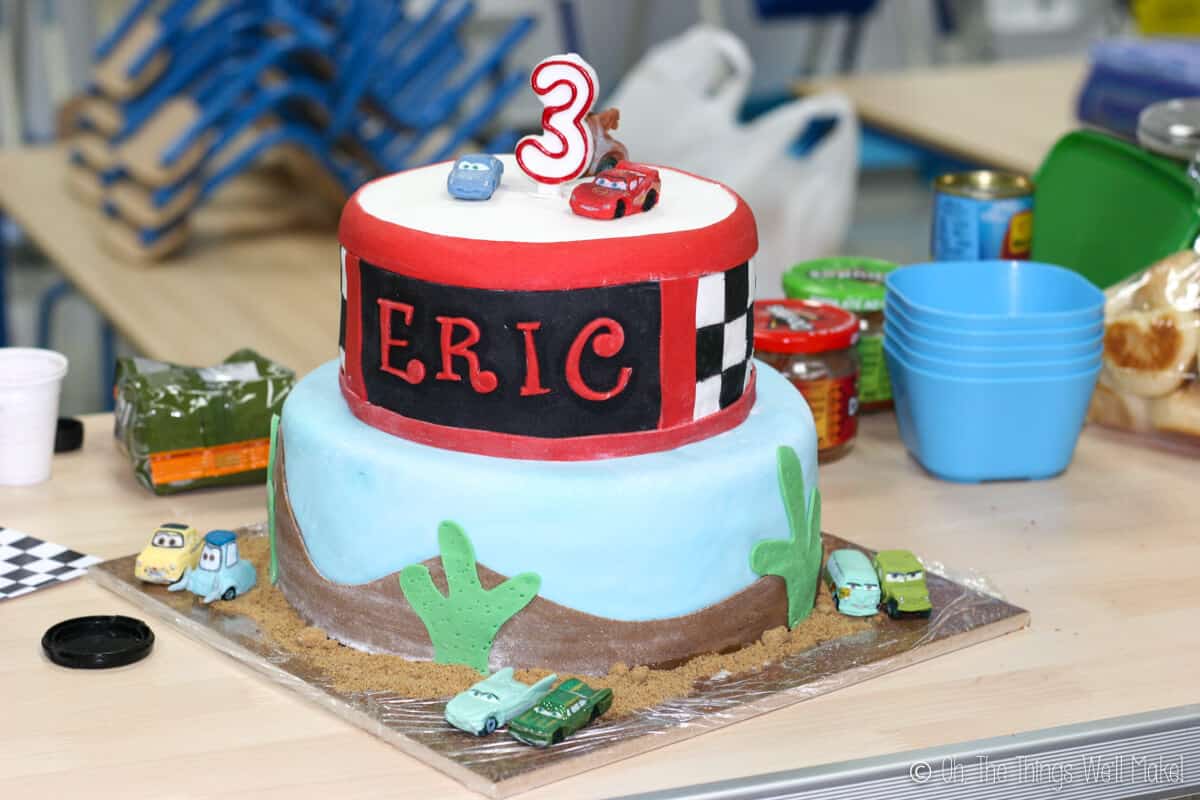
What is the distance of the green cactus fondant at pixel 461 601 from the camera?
111 centimetres

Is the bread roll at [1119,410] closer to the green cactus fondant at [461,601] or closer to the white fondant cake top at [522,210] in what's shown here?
the white fondant cake top at [522,210]

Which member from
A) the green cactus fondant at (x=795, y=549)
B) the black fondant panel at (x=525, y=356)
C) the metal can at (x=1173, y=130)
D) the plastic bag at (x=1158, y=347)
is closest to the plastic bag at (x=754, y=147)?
the metal can at (x=1173, y=130)

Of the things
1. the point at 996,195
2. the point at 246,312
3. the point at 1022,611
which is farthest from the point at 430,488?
the point at 246,312

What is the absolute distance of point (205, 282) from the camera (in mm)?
2631

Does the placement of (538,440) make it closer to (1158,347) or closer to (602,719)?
(602,719)

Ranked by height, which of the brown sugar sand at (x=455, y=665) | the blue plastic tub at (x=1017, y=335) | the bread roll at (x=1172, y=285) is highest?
the bread roll at (x=1172, y=285)

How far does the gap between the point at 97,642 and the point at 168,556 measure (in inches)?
3.7

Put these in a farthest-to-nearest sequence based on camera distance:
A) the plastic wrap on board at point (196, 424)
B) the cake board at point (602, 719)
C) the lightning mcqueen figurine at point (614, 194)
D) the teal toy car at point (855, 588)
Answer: the plastic wrap on board at point (196, 424) → the teal toy car at point (855, 588) → the lightning mcqueen figurine at point (614, 194) → the cake board at point (602, 719)

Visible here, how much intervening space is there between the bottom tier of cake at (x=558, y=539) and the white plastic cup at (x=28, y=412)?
38 cm

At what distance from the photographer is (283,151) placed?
3.08 meters

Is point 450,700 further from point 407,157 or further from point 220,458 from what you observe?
point 407,157

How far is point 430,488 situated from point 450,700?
0.48 feet

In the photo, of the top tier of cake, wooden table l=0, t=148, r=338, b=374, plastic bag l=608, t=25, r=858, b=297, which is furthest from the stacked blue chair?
the top tier of cake

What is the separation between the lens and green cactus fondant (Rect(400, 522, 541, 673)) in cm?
111
